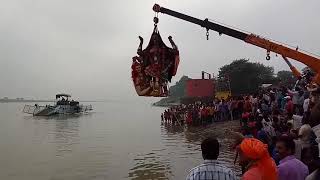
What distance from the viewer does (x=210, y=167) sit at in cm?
477

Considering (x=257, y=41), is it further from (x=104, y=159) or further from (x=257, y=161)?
(x=257, y=161)

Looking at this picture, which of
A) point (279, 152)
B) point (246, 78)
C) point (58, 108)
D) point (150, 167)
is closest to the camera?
point (279, 152)

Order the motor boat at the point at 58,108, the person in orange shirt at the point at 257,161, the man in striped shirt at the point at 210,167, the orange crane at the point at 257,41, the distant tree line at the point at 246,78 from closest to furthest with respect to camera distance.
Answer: the man in striped shirt at the point at 210,167 → the person in orange shirt at the point at 257,161 → the orange crane at the point at 257,41 → the distant tree line at the point at 246,78 → the motor boat at the point at 58,108

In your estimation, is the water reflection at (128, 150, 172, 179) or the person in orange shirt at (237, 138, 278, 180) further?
the water reflection at (128, 150, 172, 179)

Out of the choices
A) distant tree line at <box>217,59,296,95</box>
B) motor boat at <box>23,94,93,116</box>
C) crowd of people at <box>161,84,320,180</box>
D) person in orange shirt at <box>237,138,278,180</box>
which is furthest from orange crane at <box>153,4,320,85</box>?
motor boat at <box>23,94,93,116</box>

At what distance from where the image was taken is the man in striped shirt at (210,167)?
4.74 metres

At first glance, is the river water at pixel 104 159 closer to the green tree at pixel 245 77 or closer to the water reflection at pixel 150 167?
the water reflection at pixel 150 167

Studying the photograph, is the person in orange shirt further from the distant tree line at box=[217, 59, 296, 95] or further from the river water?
the distant tree line at box=[217, 59, 296, 95]

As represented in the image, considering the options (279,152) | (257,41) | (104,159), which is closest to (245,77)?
(104,159)

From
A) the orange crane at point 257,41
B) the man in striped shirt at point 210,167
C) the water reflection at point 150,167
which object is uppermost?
the orange crane at point 257,41

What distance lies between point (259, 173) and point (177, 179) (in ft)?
33.1

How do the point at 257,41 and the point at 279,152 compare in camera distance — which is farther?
the point at 257,41

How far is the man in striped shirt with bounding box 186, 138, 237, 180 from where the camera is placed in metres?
4.74

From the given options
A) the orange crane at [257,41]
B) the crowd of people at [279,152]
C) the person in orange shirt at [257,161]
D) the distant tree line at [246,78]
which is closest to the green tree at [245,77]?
the distant tree line at [246,78]
